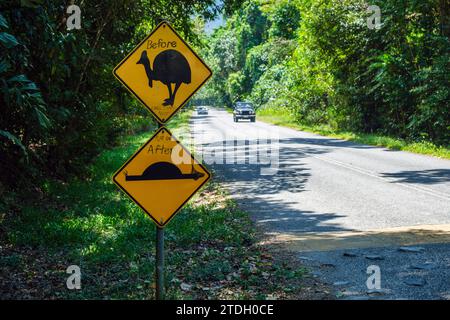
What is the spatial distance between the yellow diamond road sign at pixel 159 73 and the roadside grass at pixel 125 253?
1951mm

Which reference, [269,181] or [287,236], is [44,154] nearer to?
[269,181]

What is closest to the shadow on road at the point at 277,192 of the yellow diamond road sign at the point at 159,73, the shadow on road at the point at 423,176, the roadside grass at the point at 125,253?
the roadside grass at the point at 125,253

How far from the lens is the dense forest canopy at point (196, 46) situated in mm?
7547

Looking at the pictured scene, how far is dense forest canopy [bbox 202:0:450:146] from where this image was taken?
20.6 meters

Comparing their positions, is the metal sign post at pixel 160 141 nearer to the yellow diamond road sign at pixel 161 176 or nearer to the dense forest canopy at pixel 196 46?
the yellow diamond road sign at pixel 161 176

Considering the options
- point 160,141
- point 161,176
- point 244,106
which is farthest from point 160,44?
point 244,106

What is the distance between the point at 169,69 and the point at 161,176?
104 centimetres

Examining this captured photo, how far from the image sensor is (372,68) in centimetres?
2394

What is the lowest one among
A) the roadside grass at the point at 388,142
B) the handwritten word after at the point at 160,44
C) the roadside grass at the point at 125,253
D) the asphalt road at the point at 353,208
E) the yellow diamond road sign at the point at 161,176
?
the roadside grass at the point at 125,253

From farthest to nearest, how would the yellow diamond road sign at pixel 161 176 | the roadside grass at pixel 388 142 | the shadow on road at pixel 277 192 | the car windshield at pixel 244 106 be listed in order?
the car windshield at pixel 244 106
the roadside grass at pixel 388 142
the shadow on road at pixel 277 192
the yellow diamond road sign at pixel 161 176

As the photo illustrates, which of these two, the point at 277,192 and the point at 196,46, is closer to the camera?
the point at 277,192

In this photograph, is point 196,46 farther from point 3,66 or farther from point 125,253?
point 3,66

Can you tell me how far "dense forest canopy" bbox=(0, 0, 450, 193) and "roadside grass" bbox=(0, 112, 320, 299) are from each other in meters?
1.08

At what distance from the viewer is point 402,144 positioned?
20.7 metres
